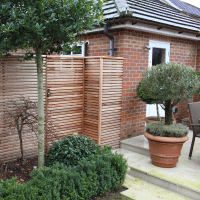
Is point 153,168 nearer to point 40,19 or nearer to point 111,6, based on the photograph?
point 40,19

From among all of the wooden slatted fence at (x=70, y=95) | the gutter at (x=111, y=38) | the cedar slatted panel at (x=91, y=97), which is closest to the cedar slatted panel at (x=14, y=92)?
the wooden slatted fence at (x=70, y=95)

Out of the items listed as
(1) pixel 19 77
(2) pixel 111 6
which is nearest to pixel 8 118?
(1) pixel 19 77

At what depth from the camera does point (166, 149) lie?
4.63 metres

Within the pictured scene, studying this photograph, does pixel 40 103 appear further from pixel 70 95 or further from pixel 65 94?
pixel 70 95

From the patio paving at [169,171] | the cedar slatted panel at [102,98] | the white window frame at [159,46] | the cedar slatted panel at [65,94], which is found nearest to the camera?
the patio paving at [169,171]

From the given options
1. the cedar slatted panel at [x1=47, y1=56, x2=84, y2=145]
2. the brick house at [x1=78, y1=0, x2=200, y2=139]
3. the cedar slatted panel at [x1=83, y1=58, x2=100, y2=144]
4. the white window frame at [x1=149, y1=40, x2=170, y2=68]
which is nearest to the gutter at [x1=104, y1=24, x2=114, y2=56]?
the brick house at [x1=78, y1=0, x2=200, y2=139]

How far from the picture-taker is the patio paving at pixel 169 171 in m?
4.05

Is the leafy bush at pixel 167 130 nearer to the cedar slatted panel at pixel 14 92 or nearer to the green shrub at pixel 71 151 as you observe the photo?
the green shrub at pixel 71 151

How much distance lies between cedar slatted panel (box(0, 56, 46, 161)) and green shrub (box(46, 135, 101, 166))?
738mm

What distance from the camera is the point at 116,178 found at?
3961mm

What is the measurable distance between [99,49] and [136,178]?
3674mm

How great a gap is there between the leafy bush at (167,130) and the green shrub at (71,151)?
3.94 feet

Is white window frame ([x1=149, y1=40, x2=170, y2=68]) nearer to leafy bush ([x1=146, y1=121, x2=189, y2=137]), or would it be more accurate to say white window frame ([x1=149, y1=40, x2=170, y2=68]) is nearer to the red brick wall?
the red brick wall

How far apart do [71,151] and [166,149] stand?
73.3 inches
